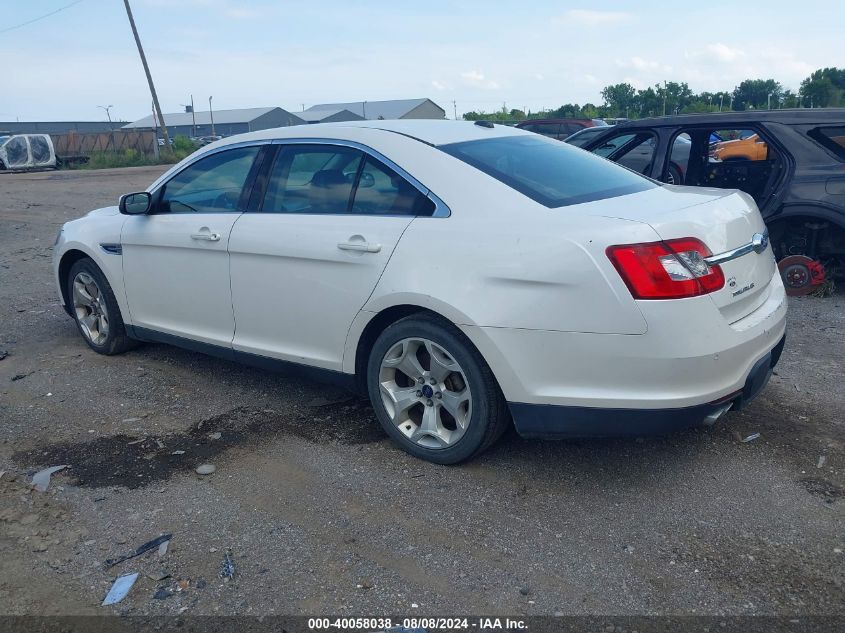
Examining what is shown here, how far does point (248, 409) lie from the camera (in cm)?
480

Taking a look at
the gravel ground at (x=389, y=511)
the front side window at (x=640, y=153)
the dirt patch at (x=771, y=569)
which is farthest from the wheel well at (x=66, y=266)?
the front side window at (x=640, y=153)

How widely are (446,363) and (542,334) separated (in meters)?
0.56

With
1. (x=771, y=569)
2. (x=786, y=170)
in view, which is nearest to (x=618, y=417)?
(x=771, y=569)

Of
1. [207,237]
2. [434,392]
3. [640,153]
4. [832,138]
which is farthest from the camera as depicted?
[640,153]

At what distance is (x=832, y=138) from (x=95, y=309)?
617cm

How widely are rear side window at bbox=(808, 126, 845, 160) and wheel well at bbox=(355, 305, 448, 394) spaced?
4834mm

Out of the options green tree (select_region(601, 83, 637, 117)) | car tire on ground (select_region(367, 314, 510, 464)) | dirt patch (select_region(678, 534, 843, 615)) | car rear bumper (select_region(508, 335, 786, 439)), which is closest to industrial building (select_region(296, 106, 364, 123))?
green tree (select_region(601, 83, 637, 117))

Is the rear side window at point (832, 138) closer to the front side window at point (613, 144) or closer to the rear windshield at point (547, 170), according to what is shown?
the front side window at point (613, 144)

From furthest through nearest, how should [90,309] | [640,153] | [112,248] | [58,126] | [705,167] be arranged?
1. [58,126]
2. [640,153]
3. [705,167]
4. [90,309]
5. [112,248]

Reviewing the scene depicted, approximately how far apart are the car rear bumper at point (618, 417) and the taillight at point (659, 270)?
0.48 meters

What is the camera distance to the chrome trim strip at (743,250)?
11.1 ft

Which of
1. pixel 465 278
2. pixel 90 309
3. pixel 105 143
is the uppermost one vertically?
pixel 465 278

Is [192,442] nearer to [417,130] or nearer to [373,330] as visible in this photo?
[373,330]

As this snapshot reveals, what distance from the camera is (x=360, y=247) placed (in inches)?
154
